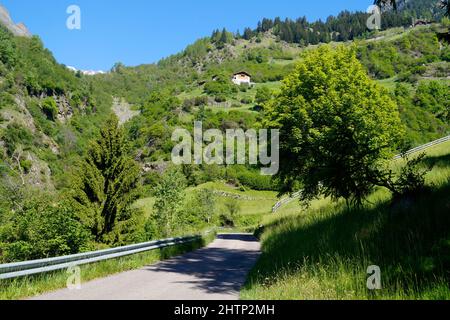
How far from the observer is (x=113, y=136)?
133 ft

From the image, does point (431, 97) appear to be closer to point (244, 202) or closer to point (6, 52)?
point (244, 202)

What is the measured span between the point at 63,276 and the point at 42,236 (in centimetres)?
1973

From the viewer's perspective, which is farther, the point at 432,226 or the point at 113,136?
the point at 113,136

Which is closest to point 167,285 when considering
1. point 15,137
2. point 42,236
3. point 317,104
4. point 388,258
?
point 388,258

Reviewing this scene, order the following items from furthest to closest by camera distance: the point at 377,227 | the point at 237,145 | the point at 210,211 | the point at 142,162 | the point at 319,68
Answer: the point at 142,162, the point at 237,145, the point at 210,211, the point at 319,68, the point at 377,227

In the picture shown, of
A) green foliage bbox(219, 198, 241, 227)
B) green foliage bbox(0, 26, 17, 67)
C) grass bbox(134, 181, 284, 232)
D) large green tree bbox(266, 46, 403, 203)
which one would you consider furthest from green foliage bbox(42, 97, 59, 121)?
large green tree bbox(266, 46, 403, 203)

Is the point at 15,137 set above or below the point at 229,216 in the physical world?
above

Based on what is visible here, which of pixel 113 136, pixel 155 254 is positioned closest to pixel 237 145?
pixel 113 136

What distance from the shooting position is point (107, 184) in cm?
3956

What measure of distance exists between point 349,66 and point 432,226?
852 inches

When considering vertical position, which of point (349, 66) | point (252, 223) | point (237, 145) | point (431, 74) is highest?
point (431, 74)

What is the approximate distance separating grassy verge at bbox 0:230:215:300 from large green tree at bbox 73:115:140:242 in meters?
21.6

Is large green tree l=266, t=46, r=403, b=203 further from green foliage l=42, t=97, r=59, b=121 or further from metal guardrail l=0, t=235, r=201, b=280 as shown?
green foliage l=42, t=97, r=59, b=121
